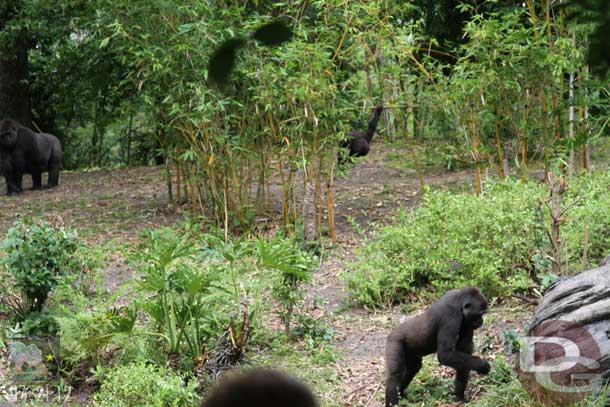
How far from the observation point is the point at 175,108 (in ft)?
26.7

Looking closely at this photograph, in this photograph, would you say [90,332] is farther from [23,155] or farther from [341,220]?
[23,155]

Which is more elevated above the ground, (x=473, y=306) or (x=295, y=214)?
(x=473, y=306)

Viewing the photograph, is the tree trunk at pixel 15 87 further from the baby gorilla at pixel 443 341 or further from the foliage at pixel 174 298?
the baby gorilla at pixel 443 341

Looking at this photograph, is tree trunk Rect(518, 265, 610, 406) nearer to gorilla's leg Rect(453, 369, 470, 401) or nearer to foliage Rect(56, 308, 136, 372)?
gorilla's leg Rect(453, 369, 470, 401)

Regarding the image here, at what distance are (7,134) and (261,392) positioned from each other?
12113 mm

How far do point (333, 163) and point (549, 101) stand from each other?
7.29 feet

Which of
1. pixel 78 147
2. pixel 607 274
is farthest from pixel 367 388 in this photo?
pixel 78 147

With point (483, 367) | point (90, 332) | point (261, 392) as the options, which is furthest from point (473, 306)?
point (261, 392)

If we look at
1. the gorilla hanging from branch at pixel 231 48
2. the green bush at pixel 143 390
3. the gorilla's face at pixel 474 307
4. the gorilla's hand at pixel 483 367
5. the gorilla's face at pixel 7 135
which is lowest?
the green bush at pixel 143 390

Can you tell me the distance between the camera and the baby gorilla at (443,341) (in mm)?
4738

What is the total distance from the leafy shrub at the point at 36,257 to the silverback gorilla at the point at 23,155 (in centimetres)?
616

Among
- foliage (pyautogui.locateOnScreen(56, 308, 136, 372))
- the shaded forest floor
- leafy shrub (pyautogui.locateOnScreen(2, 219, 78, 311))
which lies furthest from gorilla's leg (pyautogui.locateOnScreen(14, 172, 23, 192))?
foliage (pyautogui.locateOnScreen(56, 308, 136, 372))

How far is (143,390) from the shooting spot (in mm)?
5121

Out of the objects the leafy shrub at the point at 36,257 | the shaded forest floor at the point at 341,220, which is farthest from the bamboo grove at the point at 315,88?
the leafy shrub at the point at 36,257
